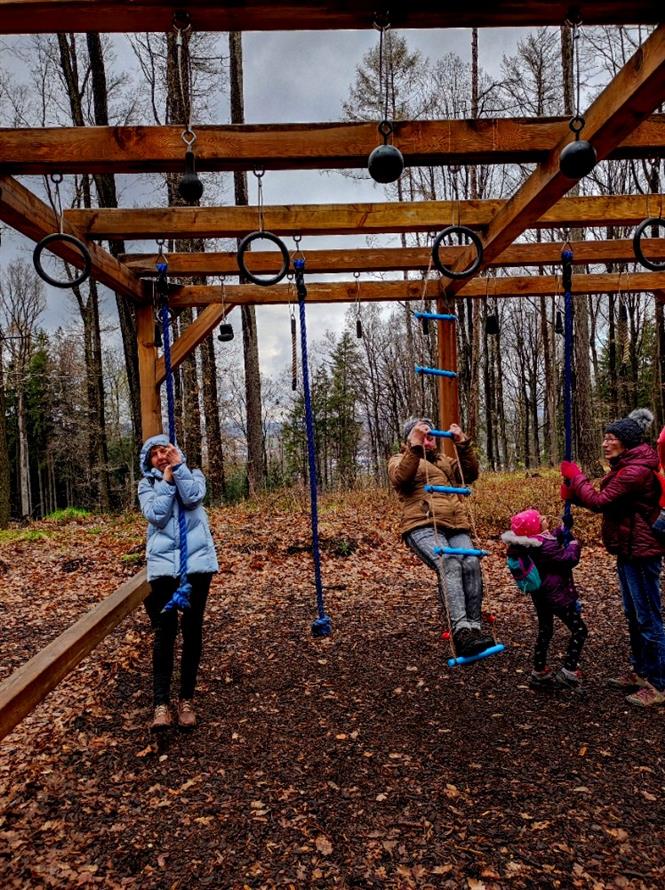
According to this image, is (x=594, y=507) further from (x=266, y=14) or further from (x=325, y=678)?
(x=266, y=14)

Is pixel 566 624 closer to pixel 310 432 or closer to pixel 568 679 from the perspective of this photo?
pixel 568 679

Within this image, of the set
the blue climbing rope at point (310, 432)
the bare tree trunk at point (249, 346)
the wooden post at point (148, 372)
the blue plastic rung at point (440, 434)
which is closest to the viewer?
the blue plastic rung at point (440, 434)

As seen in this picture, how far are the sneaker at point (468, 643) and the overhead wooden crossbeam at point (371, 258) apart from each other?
3896mm

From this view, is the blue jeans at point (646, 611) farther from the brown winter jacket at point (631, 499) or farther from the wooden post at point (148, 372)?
the wooden post at point (148, 372)

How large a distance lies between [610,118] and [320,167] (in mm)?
1663

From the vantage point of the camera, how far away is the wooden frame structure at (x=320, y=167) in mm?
2699

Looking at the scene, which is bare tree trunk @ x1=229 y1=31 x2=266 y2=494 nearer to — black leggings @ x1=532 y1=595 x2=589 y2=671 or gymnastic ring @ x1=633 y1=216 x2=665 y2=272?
black leggings @ x1=532 y1=595 x2=589 y2=671

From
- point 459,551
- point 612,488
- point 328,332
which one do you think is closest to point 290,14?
point 459,551

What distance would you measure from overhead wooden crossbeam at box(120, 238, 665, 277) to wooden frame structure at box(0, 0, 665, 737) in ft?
0.05

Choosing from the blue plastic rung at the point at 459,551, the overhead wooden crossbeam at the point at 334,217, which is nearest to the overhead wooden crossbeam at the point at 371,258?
the overhead wooden crossbeam at the point at 334,217

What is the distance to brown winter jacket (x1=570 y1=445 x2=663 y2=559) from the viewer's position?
4.11 metres

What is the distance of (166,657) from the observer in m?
4.07

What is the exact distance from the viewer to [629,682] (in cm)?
443

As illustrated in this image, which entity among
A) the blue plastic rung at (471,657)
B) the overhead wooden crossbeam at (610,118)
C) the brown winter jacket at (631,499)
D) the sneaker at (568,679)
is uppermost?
the overhead wooden crossbeam at (610,118)
